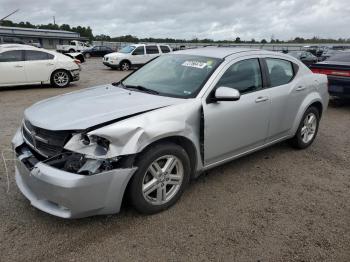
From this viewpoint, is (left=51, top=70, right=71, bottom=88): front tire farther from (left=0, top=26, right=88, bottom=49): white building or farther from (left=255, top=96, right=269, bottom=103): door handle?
(left=0, top=26, right=88, bottom=49): white building

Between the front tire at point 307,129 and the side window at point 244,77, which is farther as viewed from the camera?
the front tire at point 307,129

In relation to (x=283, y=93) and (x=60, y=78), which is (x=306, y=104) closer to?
(x=283, y=93)

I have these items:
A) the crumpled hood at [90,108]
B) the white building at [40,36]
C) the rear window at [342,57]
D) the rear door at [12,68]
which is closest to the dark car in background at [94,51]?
the white building at [40,36]

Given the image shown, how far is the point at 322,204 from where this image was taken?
3809 millimetres

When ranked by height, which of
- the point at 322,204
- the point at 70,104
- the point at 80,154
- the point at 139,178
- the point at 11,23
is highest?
the point at 11,23

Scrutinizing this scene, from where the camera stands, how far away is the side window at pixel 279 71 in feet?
15.3

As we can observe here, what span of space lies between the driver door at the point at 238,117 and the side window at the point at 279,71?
28 cm

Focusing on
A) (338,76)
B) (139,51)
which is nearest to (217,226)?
(338,76)

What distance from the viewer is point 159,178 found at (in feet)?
11.2

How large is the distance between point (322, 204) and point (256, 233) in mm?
1060

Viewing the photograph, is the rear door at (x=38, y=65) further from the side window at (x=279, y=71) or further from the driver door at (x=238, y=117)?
the driver door at (x=238, y=117)

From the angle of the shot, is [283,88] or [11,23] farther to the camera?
[11,23]

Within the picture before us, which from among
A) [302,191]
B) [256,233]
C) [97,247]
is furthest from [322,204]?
[97,247]

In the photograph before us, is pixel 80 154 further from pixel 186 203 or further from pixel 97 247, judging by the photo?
pixel 186 203
